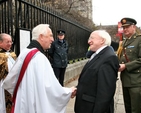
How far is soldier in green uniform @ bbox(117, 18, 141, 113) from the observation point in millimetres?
A: 3428

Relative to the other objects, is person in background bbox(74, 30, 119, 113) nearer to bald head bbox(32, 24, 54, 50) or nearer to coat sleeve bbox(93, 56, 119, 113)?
coat sleeve bbox(93, 56, 119, 113)

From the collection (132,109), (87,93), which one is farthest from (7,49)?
(132,109)

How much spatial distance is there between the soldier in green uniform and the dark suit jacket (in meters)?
0.99

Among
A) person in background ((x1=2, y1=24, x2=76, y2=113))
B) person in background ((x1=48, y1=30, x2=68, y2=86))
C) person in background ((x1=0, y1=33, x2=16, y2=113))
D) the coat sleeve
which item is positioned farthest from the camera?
person in background ((x1=48, y1=30, x2=68, y2=86))

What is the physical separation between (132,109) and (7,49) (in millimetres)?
2402

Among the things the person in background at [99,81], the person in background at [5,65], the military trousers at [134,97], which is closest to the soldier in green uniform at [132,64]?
the military trousers at [134,97]

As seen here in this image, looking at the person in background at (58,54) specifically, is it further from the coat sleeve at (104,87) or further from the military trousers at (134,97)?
the coat sleeve at (104,87)

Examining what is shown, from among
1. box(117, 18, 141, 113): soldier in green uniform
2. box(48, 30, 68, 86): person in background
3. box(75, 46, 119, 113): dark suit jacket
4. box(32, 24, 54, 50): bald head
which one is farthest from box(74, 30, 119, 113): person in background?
box(48, 30, 68, 86): person in background

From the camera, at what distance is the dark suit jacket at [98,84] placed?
2365 mm

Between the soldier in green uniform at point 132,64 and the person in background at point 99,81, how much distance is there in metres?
0.96

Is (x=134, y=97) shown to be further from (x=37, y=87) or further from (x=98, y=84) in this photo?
(x=37, y=87)

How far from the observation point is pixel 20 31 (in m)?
4.18

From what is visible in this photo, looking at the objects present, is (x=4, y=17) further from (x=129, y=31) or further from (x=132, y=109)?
(x=132, y=109)

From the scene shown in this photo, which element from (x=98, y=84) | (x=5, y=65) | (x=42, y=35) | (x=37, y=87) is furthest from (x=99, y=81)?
(x=5, y=65)
